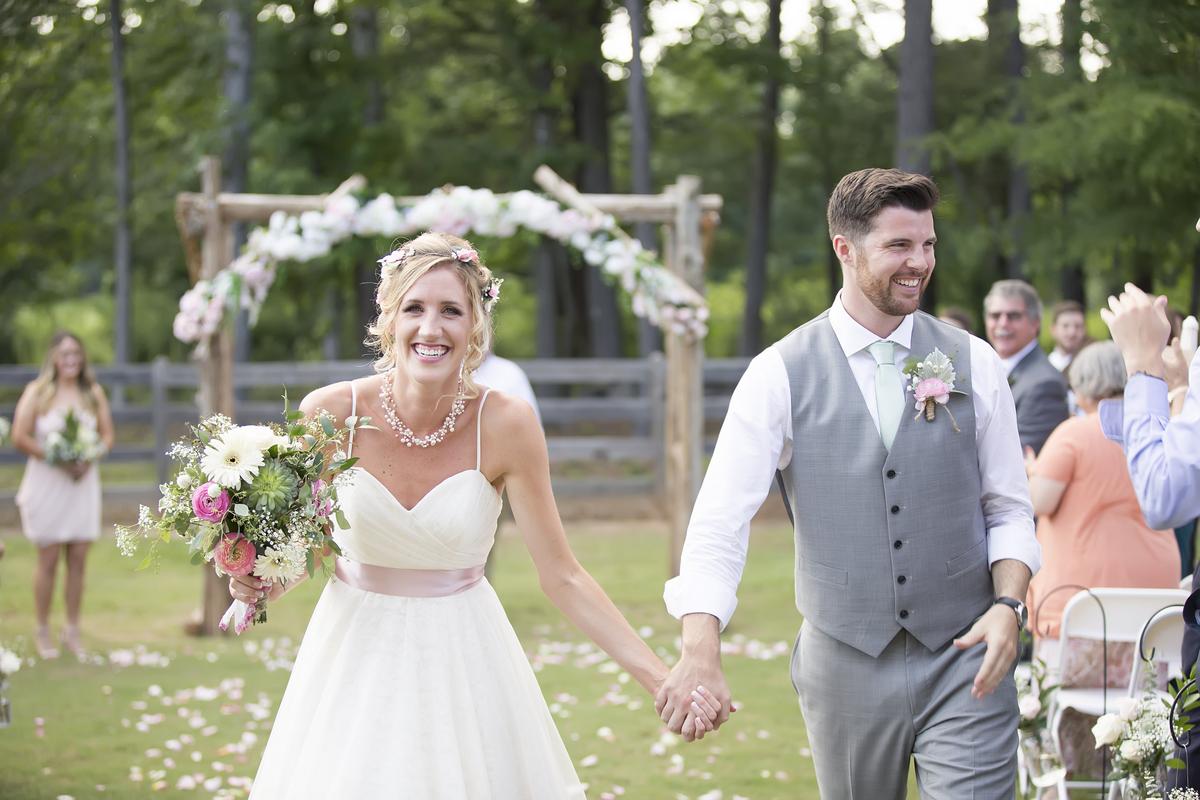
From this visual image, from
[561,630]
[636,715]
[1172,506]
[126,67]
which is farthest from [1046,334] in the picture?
[1172,506]

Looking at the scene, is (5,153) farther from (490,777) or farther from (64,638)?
(490,777)

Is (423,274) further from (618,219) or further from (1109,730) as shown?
(618,219)

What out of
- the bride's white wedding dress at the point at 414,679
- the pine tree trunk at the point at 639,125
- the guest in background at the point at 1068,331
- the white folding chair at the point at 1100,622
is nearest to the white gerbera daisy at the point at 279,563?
the bride's white wedding dress at the point at 414,679

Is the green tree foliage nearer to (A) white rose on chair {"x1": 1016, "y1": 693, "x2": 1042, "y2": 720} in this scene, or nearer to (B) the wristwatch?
(A) white rose on chair {"x1": 1016, "y1": 693, "x2": 1042, "y2": 720}

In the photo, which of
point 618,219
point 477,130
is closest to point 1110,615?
point 618,219

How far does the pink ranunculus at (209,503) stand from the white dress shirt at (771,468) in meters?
1.14

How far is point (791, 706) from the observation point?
306 inches

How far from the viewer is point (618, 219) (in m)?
10.7

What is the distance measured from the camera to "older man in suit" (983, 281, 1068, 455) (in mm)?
6711

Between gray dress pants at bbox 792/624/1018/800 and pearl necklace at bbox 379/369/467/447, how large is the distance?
3.68ft

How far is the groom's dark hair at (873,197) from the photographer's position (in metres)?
3.46

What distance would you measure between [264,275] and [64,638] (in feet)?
9.06

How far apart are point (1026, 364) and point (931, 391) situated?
3.65 meters

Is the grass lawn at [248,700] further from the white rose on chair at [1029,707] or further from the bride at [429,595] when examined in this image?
the bride at [429,595]
